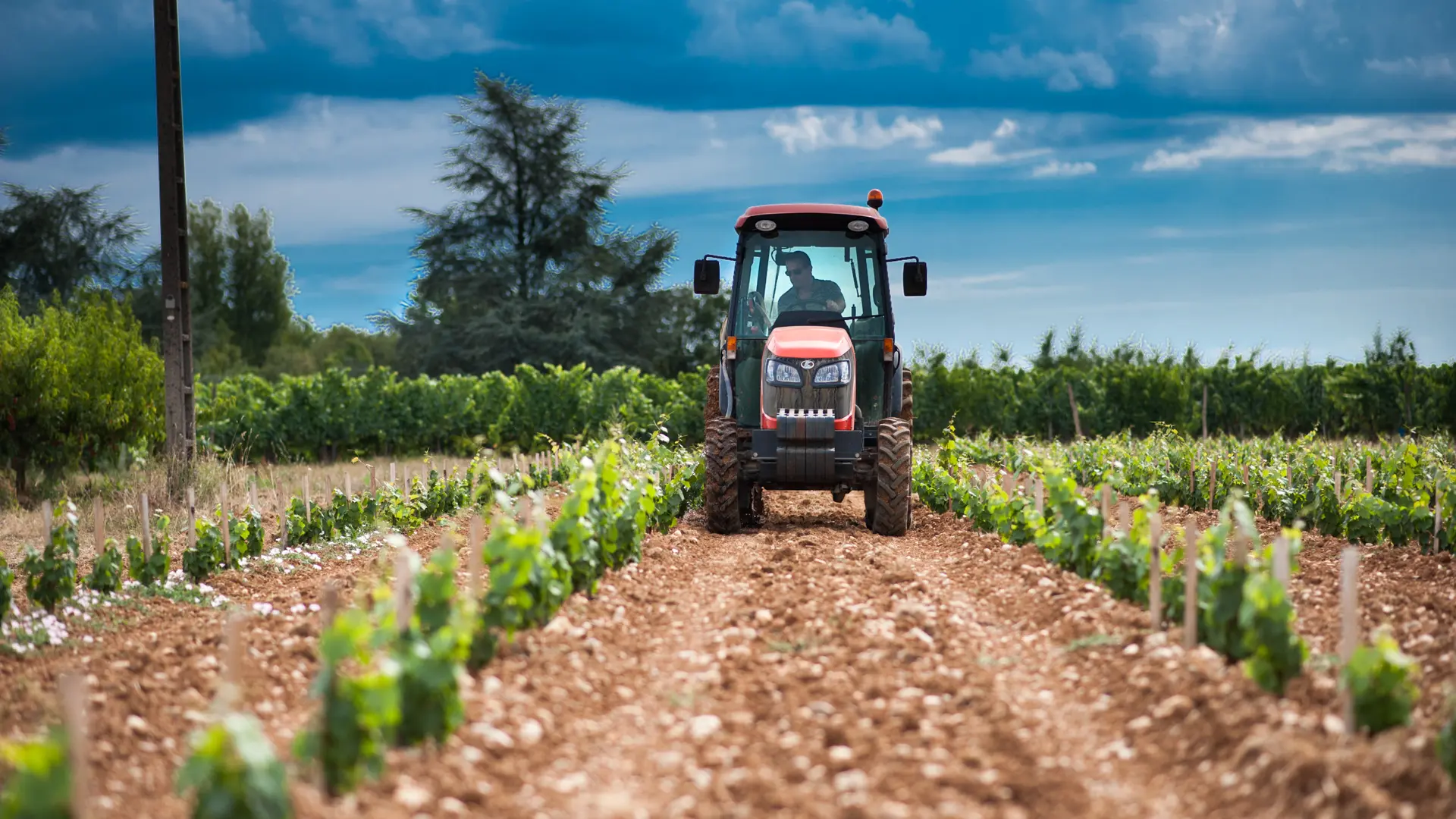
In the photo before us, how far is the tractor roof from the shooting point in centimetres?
871

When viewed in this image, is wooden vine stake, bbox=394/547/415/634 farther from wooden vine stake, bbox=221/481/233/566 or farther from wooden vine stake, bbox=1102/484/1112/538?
wooden vine stake, bbox=221/481/233/566

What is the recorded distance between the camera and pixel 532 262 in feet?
111

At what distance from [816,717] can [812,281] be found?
18.3ft

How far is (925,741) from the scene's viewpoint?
145 inches

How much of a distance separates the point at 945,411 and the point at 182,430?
17368 mm

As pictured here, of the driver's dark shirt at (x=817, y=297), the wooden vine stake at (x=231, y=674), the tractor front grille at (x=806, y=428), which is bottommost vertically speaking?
the wooden vine stake at (x=231, y=674)

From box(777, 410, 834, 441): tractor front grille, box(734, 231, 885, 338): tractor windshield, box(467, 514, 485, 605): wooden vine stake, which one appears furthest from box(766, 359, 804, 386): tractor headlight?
box(467, 514, 485, 605): wooden vine stake

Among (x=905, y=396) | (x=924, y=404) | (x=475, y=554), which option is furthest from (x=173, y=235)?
(x=924, y=404)

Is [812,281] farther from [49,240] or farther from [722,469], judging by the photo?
[49,240]


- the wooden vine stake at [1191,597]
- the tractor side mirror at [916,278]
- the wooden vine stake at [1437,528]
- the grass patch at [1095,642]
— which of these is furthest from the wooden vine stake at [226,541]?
the wooden vine stake at [1437,528]

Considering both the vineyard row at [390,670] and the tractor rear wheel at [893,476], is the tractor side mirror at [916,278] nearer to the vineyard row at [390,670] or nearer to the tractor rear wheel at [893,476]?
the tractor rear wheel at [893,476]

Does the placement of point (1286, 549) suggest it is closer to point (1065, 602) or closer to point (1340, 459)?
point (1065, 602)

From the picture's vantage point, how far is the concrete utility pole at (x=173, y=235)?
12.1 meters

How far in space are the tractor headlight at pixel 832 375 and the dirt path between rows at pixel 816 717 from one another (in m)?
2.39
